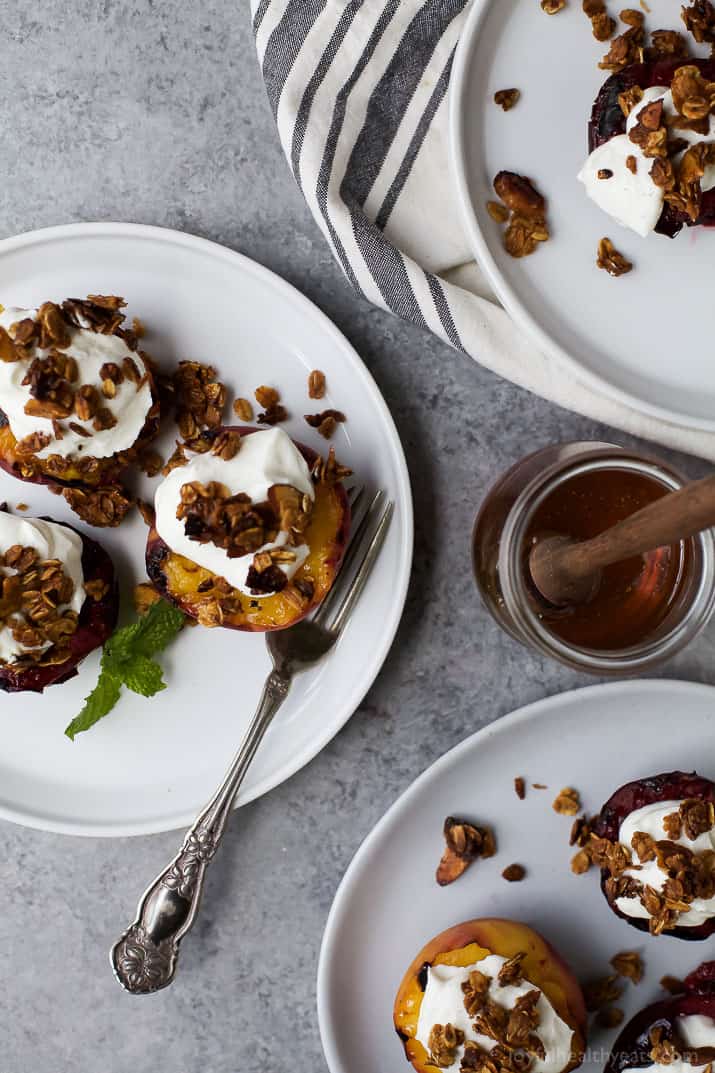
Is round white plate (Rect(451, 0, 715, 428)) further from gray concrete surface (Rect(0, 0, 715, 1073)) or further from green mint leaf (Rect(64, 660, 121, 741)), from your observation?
green mint leaf (Rect(64, 660, 121, 741))

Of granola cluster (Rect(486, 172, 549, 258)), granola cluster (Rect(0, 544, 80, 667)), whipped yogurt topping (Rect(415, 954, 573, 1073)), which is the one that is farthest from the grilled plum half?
granola cluster (Rect(486, 172, 549, 258))

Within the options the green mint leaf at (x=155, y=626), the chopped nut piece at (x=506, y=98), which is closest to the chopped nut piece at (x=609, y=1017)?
the green mint leaf at (x=155, y=626)

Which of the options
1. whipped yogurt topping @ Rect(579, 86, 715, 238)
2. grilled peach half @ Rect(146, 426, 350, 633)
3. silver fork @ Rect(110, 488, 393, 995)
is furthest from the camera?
silver fork @ Rect(110, 488, 393, 995)

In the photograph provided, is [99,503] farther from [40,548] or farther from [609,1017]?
[609,1017]

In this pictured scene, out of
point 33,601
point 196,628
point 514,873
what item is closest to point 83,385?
point 33,601

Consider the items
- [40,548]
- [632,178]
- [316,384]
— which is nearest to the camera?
[632,178]

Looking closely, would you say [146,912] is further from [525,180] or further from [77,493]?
[525,180]
